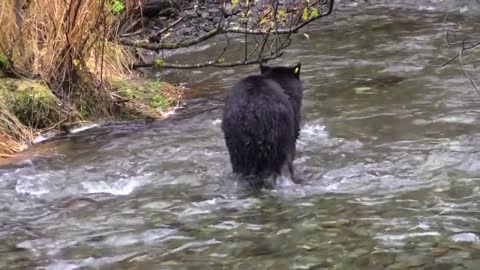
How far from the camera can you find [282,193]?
5.24 meters

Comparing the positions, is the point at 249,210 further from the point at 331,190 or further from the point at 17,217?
the point at 17,217

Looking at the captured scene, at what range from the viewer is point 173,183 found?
221 inches

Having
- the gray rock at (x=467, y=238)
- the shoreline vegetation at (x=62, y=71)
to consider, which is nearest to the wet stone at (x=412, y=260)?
the gray rock at (x=467, y=238)

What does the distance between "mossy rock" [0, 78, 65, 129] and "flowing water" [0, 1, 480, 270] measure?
1.22ft

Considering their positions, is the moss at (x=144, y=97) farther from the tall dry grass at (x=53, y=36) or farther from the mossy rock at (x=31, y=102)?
the mossy rock at (x=31, y=102)

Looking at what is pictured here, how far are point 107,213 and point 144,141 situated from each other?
1.97 meters

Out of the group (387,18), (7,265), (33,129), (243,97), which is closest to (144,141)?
(33,129)

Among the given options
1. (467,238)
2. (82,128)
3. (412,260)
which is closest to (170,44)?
(82,128)

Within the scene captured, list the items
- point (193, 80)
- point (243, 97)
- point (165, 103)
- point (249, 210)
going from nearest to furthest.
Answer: point (249, 210) → point (243, 97) → point (165, 103) → point (193, 80)

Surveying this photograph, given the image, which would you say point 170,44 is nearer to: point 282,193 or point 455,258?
Result: point 282,193

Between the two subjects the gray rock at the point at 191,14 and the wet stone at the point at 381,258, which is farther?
the gray rock at the point at 191,14

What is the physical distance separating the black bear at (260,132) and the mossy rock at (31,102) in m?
2.72

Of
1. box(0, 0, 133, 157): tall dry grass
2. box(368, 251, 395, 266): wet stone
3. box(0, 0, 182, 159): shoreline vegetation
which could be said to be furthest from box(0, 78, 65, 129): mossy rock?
box(368, 251, 395, 266): wet stone

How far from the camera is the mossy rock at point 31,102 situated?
290 inches
